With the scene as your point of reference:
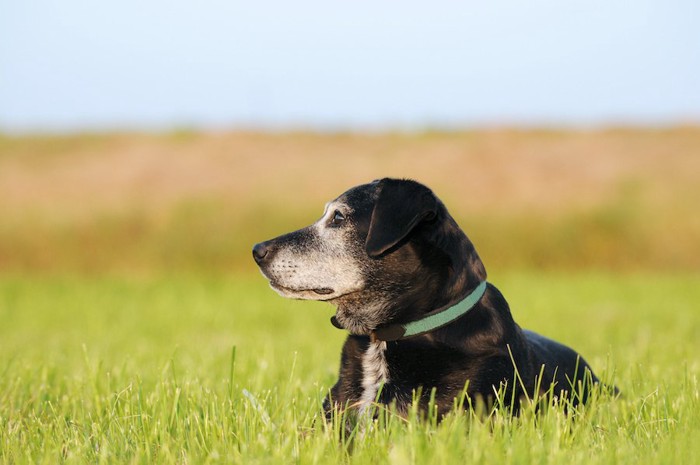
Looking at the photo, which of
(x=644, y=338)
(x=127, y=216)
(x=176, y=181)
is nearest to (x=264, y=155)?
(x=176, y=181)

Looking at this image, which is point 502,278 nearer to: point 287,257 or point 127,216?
point 127,216

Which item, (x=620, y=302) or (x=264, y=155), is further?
(x=264, y=155)

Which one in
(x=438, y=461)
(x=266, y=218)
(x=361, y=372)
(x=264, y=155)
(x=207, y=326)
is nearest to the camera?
(x=438, y=461)

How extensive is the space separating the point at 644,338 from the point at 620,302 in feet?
18.4

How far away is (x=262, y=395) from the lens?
5773 mm

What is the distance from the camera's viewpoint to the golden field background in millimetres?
24031

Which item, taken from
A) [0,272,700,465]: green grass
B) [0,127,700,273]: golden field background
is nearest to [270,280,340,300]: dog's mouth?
[0,272,700,465]: green grass

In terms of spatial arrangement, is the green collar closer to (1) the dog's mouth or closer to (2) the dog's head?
(2) the dog's head

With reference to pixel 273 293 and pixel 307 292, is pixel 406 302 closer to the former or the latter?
pixel 307 292

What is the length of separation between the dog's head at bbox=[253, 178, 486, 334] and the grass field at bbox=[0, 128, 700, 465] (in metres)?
0.49

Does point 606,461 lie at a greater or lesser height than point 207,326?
greater

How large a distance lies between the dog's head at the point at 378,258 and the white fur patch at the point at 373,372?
16cm

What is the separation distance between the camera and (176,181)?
27.7 meters

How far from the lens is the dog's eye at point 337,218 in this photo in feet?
17.0
